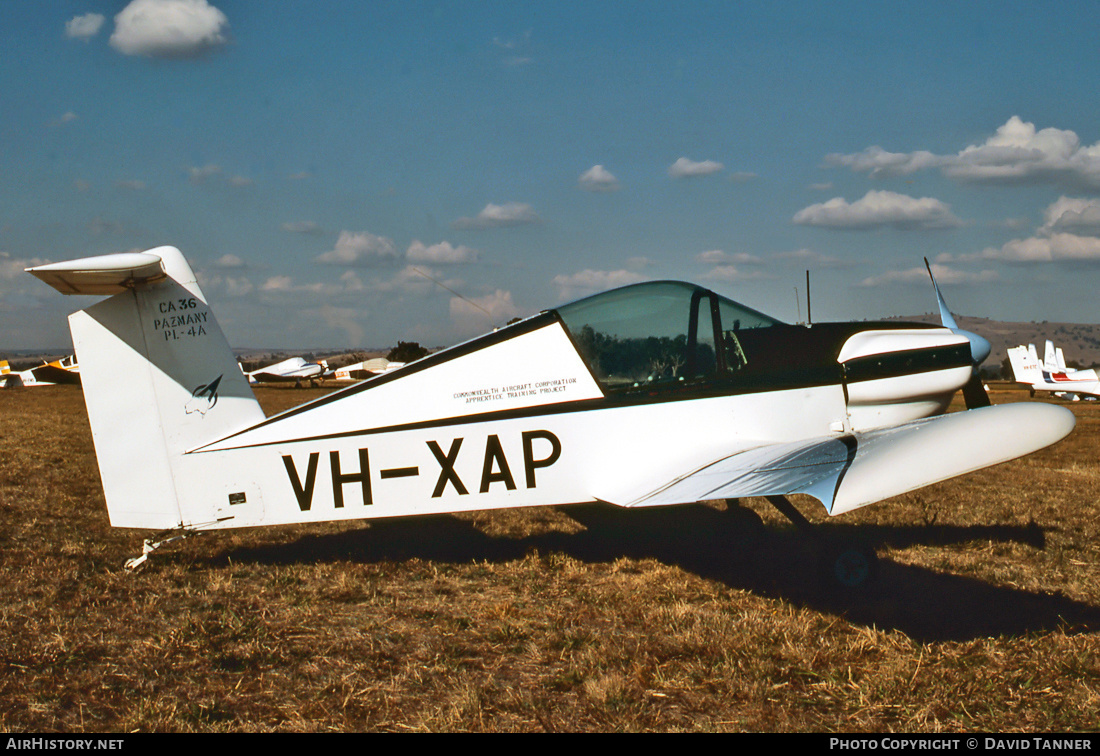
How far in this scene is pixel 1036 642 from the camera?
156 inches

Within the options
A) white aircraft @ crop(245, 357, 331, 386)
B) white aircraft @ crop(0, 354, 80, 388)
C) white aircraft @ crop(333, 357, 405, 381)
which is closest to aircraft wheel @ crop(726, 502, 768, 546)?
white aircraft @ crop(0, 354, 80, 388)

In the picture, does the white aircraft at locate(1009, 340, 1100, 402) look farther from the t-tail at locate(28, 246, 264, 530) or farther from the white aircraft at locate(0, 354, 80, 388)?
the white aircraft at locate(0, 354, 80, 388)

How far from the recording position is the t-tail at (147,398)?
5020 millimetres

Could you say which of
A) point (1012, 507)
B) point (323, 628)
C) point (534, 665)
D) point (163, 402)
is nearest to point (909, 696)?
point (534, 665)

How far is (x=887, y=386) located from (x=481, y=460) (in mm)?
2973

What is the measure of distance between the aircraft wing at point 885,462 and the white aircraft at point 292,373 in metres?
50.1

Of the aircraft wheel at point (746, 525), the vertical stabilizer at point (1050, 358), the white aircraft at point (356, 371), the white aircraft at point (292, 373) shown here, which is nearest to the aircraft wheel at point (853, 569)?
the aircraft wheel at point (746, 525)

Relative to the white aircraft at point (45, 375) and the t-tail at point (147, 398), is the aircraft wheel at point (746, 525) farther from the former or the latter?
the white aircraft at point (45, 375)

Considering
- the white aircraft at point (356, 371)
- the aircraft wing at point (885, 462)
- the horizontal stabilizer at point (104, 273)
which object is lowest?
the aircraft wing at point (885, 462)

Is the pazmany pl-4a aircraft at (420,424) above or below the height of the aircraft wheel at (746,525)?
above

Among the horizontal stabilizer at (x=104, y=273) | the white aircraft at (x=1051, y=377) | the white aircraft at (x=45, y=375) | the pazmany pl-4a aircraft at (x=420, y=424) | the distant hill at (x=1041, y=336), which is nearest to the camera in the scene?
the horizontal stabilizer at (x=104, y=273)
